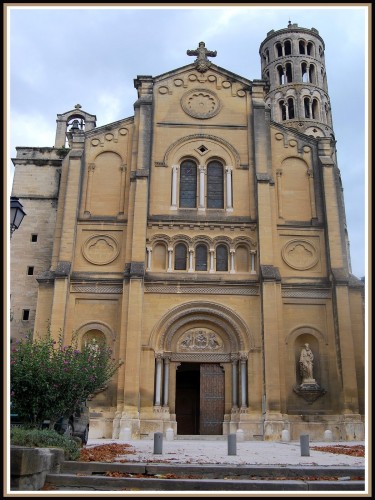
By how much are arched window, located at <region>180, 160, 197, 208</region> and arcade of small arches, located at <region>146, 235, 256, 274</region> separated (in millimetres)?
2350

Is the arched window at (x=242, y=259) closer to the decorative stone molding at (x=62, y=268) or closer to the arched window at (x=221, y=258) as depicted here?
the arched window at (x=221, y=258)

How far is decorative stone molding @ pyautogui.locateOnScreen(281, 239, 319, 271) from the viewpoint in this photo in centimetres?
2705

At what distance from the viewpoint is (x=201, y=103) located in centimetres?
3031

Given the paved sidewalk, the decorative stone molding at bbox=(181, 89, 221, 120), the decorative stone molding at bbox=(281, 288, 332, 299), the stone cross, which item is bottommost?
the paved sidewalk

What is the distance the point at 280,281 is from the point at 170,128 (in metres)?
10.6

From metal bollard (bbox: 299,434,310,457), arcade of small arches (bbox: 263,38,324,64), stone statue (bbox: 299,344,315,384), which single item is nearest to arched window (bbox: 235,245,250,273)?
stone statue (bbox: 299,344,315,384)

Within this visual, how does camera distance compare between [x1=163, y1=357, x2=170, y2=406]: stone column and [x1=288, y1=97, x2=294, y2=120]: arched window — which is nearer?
[x1=163, y1=357, x2=170, y2=406]: stone column

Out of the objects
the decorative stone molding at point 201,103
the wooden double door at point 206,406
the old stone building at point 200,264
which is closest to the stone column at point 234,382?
the old stone building at point 200,264

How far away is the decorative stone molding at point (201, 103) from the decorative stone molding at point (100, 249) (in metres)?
8.74

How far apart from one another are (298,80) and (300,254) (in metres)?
23.5

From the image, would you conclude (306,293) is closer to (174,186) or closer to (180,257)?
(180,257)

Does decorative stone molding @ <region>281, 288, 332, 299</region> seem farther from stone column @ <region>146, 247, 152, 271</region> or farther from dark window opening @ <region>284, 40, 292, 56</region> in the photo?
dark window opening @ <region>284, 40, 292, 56</region>

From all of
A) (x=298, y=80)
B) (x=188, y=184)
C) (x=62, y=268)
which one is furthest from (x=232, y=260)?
(x=298, y=80)

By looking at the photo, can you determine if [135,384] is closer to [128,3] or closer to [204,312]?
[204,312]
